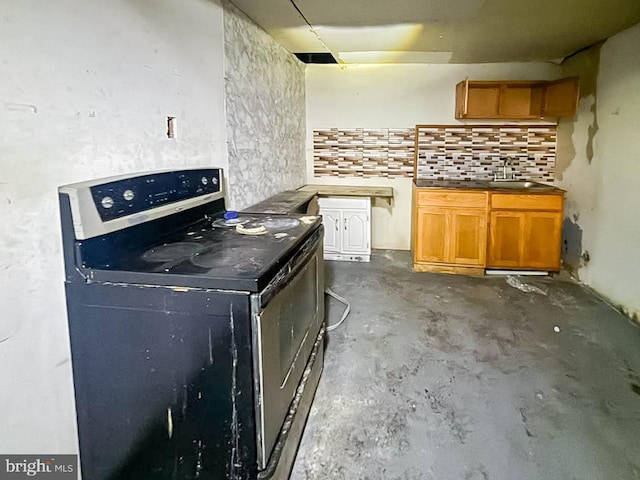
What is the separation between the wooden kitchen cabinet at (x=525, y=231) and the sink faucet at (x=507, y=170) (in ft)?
2.60

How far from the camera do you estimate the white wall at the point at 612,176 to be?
3453 mm

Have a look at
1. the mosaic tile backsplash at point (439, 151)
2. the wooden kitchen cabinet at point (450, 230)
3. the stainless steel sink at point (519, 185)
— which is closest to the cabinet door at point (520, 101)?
the mosaic tile backsplash at point (439, 151)

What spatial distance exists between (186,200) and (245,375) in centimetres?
98

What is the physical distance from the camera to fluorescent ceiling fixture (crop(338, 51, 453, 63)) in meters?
4.55

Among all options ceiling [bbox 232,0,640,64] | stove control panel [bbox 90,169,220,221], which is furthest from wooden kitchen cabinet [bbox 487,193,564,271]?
stove control panel [bbox 90,169,220,221]

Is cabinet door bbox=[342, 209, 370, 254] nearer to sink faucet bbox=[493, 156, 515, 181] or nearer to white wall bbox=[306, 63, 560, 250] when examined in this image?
white wall bbox=[306, 63, 560, 250]

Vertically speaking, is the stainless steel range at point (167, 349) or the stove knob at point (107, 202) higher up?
the stove knob at point (107, 202)

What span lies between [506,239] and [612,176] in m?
1.06

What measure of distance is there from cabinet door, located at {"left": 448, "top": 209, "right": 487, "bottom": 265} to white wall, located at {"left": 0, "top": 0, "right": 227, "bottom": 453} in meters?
3.33

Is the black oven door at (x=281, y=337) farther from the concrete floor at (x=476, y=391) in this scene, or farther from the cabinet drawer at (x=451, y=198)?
the cabinet drawer at (x=451, y=198)

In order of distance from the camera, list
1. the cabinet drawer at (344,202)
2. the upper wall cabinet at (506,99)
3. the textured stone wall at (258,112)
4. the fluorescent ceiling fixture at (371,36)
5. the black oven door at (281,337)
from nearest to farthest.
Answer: the black oven door at (281,337), the textured stone wall at (258,112), the fluorescent ceiling fixture at (371,36), the upper wall cabinet at (506,99), the cabinet drawer at (344,202)

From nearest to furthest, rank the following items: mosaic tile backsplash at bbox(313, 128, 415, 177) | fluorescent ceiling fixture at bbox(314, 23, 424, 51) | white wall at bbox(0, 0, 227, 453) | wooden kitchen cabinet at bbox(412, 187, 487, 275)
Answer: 1. white wall at bbox(0, 0, 227, 453)
2. fluorescent ceiling fixture at bbox(314, 23, 424, 51)
3. wooden kitchen cabinet at bbox(412, 187, 487, 275)
4. mosaic tile backsplash at bbox(313, 128, 415, 177)

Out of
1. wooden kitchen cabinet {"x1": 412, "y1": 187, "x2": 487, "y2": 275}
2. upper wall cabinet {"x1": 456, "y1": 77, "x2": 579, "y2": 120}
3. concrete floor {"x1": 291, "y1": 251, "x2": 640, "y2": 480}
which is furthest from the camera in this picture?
upper wall cabinet {"x1": 456, "y1": 77, "x2": 579, "y2": 120}

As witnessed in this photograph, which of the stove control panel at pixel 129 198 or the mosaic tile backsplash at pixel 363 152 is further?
the mosaic tile backsplash at pixel 363 152
